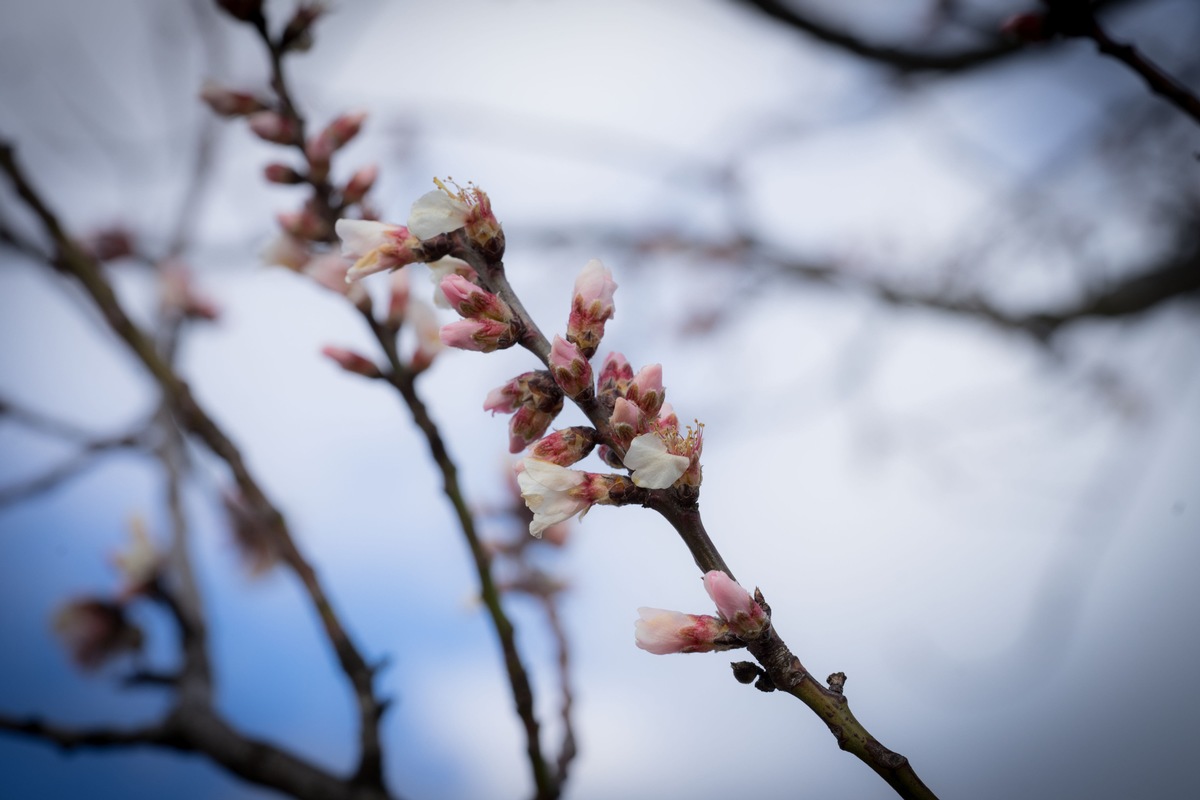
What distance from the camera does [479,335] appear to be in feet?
1.83

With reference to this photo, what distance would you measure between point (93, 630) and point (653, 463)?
1418mm

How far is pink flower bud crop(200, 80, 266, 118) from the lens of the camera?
932mm

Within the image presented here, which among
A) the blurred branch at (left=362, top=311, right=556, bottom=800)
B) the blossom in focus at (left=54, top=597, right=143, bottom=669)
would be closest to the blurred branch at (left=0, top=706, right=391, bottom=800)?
the blurred branch at (left=362, top=311, right=556, bottom=800)

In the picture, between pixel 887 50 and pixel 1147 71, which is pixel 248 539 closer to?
pixel 1147 71

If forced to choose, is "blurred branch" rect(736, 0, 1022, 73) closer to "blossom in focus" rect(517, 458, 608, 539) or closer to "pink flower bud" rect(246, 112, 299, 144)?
"pink flower bud" rect(246, 112, 299, 144)

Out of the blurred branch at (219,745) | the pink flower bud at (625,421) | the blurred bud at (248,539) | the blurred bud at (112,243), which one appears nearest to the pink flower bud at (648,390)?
the pink flower bud at (625,421)

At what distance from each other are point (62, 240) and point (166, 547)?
66 cm

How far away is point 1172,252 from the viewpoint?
2711 millimetres

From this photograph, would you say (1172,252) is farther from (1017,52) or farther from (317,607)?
(317,607)

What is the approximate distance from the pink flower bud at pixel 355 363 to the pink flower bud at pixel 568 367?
38 centimetres

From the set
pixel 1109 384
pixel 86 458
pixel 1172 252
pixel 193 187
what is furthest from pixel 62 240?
pixel 1109 384

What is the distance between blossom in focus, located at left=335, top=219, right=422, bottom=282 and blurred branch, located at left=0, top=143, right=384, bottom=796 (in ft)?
1.28

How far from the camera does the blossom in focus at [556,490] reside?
0.54m

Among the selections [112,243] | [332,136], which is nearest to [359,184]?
[332,136]
